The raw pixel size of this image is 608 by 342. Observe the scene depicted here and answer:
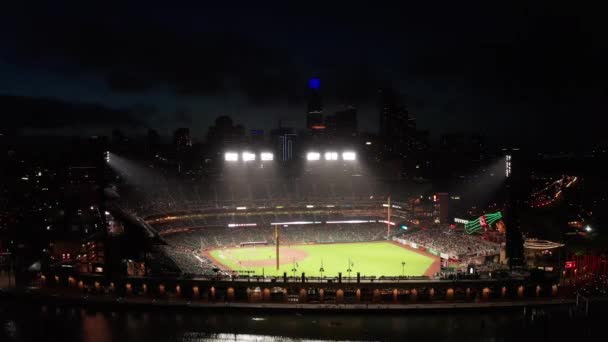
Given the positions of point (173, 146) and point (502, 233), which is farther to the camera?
point (173, 146)

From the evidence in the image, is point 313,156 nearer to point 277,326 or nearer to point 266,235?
point 266,235

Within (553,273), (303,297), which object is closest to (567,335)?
(553,273)

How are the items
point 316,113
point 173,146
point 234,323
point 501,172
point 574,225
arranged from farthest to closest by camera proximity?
point 316,113 → point 173,146 → point 501,172 → point 574,225 → point 234,323

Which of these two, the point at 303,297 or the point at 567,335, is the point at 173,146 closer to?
the point at 303,297

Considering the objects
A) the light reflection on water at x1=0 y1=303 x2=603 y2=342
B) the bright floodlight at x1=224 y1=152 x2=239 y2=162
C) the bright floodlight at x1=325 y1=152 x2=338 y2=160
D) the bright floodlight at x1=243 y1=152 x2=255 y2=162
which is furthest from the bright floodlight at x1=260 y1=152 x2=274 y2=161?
the light reflection on water at x1=0 y1=303 x2=603 y2=342

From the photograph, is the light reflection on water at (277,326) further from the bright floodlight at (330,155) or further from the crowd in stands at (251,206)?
the bright floodlight at (330,155)

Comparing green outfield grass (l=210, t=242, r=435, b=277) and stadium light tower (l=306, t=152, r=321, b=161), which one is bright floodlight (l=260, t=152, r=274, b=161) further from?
green outfield grass (l=210, t=242, r=435, b=277)

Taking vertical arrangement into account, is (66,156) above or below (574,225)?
above
